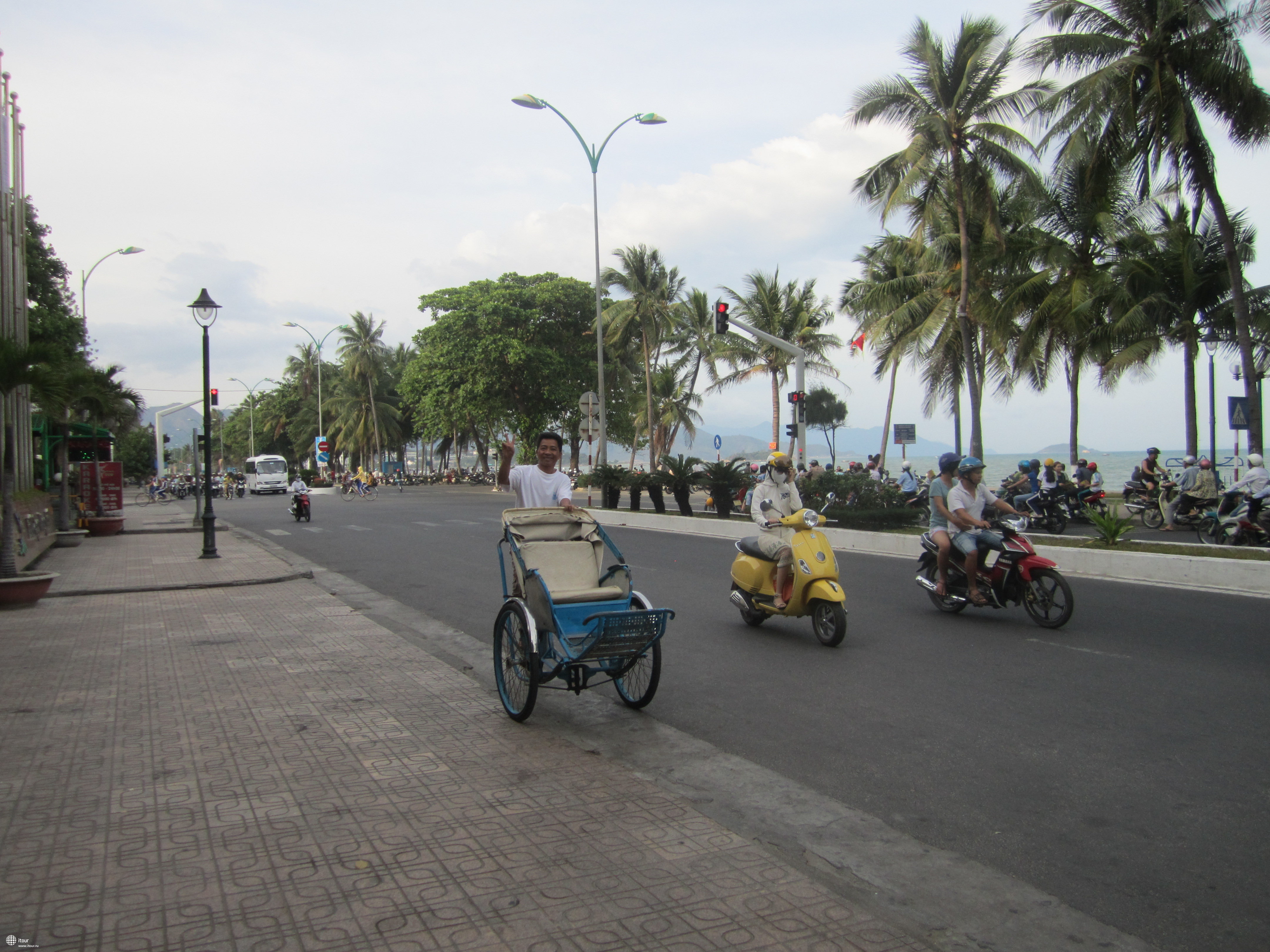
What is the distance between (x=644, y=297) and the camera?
4778cm

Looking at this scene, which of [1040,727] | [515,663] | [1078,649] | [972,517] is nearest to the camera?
[1040,727]

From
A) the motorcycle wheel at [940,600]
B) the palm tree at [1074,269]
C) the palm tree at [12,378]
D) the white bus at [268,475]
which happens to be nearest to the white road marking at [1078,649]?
the motorcycle wheel at [940,600]

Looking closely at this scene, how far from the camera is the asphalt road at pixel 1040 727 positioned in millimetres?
3625

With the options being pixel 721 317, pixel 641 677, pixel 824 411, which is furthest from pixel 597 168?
pixel 824 411

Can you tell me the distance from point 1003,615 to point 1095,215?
2334cm

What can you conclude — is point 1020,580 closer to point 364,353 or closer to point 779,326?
point 779,326

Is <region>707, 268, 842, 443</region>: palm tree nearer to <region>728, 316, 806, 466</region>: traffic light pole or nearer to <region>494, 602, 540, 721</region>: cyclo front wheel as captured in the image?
<region>728, 316, 806, 466</region>: traffic light pole

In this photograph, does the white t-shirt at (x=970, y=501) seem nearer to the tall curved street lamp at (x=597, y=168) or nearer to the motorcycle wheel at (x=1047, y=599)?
the motorcycle wheel at (x=1047, y=599)

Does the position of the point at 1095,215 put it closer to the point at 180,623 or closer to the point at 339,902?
the point at 180,623

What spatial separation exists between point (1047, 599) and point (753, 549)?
2.73 metres

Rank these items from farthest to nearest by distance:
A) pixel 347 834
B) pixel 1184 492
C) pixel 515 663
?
pixel 1184 492
pixel 515 663
pixel 347 834

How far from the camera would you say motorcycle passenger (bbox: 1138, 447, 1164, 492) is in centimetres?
2106

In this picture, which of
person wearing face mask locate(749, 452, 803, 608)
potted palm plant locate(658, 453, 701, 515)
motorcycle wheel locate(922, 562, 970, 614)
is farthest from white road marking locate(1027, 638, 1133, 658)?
potted palm plant locate(658, 453, 701, 515)

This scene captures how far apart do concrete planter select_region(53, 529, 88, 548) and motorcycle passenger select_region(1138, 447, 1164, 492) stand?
23.5 meters
